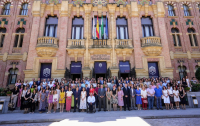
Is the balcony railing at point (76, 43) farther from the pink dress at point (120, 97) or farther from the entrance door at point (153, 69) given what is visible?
the entrance door at point (153, 69)

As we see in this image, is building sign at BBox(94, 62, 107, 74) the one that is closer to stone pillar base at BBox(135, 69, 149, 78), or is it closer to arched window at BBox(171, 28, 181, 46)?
stone pillar base at BBox(135, 69, 149, 78)

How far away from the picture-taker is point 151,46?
555 inches

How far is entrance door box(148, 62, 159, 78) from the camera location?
14.5 m

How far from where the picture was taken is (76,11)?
1623cm

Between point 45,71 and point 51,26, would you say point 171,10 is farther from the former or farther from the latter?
point 45,71

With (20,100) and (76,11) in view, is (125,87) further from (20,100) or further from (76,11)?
(76,11)

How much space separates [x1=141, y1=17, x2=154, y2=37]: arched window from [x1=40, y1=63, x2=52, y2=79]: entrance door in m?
12.9

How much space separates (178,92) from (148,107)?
2600 millimetres

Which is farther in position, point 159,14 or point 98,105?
point 159,14

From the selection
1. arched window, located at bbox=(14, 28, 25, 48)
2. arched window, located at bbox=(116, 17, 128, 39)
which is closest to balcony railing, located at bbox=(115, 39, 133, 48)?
arched window, located at bbox=(116, 17, 128, 39)

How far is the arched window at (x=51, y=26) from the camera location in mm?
15578

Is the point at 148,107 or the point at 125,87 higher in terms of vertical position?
the point at 125,87

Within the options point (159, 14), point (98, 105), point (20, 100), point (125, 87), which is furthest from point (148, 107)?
point (159, 14)

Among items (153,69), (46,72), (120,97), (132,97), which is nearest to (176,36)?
(153,69)
